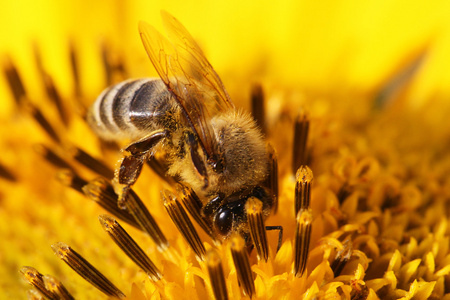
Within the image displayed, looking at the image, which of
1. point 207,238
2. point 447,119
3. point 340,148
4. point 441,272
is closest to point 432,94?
point 447,119

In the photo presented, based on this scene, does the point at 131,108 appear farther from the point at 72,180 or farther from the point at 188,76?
the point at 72,180

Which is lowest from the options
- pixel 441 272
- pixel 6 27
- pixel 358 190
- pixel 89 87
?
pixel 441 272

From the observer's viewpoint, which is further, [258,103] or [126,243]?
[258,103]

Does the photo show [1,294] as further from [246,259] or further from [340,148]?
[340,148]

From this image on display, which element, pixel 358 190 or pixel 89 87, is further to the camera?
pixel 89 87

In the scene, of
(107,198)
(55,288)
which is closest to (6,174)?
(107,198)

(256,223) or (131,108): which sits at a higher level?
(131,108)
